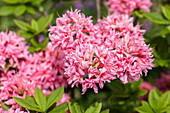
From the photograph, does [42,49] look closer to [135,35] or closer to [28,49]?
[28,49]

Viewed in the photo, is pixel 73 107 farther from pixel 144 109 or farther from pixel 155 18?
pixel 155 18

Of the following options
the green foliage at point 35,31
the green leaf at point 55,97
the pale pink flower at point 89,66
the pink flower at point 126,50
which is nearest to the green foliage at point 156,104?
the pink flower at point 126,50

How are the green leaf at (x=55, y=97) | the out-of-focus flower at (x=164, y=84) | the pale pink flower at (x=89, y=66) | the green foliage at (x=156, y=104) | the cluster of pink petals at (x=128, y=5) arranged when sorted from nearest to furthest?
1. the pale pink flower at (x=89, y=66)
2. the green leaf at (x=55, y=97)
3. the green foliage at (x=156, y=104)
4. the cluster of pink petals at (x=128, y=5)
5. the out-of-focus flower at (x=164, y=84)

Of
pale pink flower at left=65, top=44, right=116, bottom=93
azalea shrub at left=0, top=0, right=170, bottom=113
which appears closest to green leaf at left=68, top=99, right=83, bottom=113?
azalea shrub at left=0, top=0, right=170, bottom=113

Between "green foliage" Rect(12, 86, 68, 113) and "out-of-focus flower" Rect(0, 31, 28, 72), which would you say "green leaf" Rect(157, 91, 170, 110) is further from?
"out-of-focus flower" Rect(0, 31, 28, 72)

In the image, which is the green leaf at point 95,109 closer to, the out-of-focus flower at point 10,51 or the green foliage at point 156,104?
the green foliage at point 156,104

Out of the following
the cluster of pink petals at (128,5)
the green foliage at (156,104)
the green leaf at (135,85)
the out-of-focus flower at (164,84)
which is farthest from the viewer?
the out-of-focus flower at (164,84)

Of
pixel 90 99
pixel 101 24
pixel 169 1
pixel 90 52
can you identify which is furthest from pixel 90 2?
pixel 90 52
